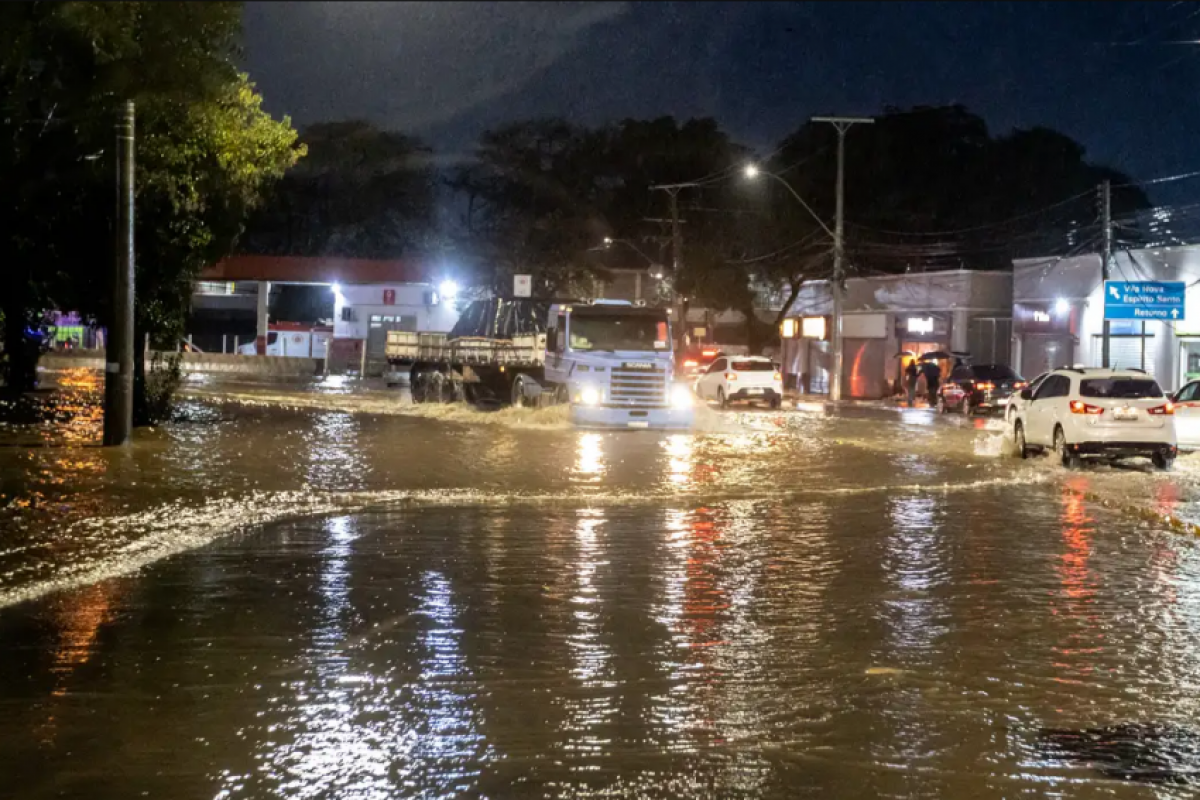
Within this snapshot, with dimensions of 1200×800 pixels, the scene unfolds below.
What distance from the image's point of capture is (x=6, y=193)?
2394 cm

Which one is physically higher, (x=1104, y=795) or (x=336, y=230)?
(x=336, y=230)

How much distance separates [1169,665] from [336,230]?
83.8 metres

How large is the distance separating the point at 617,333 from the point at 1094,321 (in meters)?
22.7

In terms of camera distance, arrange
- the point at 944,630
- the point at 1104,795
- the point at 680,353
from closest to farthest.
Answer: the point at 1104,795 → the point at 944,630 → the point at 680,353

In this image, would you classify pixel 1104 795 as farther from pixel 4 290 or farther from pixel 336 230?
pixel 336 230

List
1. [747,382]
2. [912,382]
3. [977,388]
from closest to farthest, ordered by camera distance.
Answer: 1. [977,388]
2. [747,382]
3. [912,382]

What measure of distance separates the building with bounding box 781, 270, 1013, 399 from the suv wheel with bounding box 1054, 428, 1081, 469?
1154 inches

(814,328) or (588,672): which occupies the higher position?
(814,328)

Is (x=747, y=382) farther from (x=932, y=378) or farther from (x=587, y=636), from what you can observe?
(x=587, y=636)

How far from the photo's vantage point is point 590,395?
97.1ft

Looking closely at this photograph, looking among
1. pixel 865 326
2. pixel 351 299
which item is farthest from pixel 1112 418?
pixel 351 299

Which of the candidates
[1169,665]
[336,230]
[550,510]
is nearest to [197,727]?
[1169,665]

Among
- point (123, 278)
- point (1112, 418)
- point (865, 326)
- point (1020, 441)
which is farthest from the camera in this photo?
point (865, 326)

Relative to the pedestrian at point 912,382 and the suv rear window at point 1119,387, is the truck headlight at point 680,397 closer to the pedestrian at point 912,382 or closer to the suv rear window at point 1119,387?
the suv rear window at point 1119,387
